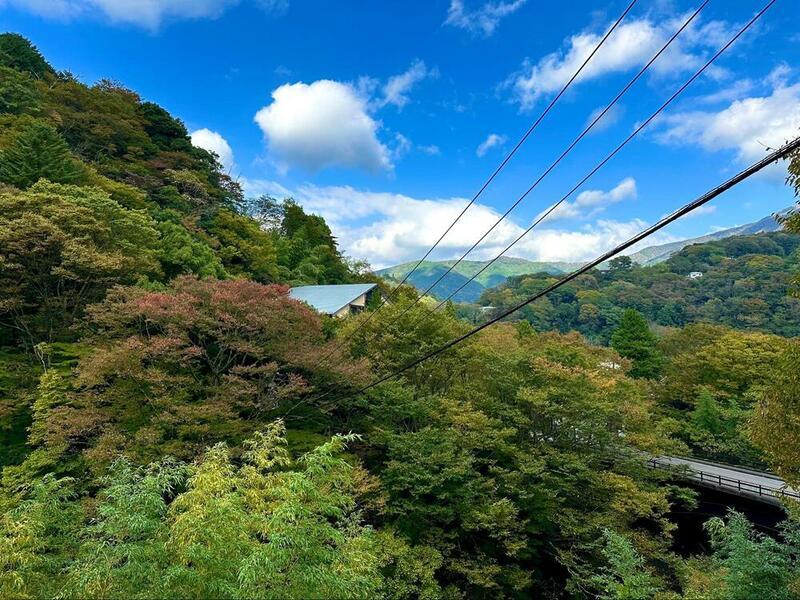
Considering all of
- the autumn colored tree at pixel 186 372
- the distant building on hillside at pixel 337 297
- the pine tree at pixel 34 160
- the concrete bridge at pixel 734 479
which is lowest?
the concrete bridge at pixel 734 479

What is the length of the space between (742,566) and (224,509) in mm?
7136

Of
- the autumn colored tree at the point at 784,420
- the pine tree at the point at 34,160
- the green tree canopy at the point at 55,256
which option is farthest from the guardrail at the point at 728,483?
the pine tree at the point at 34,160

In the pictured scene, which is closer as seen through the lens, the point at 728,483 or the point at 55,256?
the point at 55,256

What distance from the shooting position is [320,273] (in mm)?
32156

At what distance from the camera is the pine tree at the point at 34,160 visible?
46.6ft

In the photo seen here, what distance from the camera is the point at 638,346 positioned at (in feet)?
102

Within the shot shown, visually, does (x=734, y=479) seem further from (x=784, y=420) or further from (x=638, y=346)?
(x=638, y=346)

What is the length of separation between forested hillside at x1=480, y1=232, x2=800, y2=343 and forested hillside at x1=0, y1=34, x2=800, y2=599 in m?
44.0

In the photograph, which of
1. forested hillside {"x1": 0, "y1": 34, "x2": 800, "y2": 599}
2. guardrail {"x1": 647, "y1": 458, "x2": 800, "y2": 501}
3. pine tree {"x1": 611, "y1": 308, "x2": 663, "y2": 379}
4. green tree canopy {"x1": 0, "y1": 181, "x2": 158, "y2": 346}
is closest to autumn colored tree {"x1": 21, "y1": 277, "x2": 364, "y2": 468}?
forested hillside {"x1": 0, "y1": 34, "x2": 800, "y2": 599}

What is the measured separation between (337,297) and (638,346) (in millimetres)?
23654

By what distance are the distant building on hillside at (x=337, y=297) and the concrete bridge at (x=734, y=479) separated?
1539 centimetres

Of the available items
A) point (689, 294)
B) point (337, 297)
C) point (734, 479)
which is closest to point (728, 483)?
point (734, 479)

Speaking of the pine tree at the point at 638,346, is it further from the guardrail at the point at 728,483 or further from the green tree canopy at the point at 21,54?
the green tree canopy at the point at 21,54

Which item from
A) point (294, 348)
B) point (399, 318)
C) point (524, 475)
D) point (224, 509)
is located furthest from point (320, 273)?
point (224, 509)
